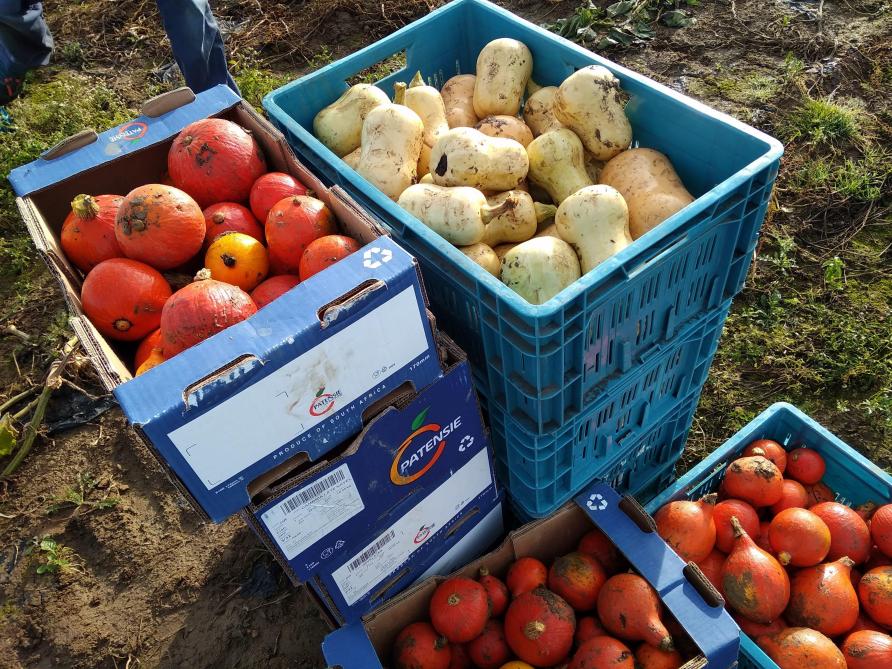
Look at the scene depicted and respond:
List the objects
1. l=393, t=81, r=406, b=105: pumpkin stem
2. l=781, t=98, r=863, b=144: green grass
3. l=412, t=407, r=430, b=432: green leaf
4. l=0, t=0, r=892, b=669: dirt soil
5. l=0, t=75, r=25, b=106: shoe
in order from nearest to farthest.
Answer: l=412, t=407, r=430, b=432: green leaf < l=393, t=81, r=406, b=105: pumpkin stem < l=0, t=0, r=892, b=669: dirt soil < l=781, t=98, r=863, b=144: green grass < l=0, t=75, r=25, b=106: shoe

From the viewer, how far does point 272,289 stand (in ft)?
6.01

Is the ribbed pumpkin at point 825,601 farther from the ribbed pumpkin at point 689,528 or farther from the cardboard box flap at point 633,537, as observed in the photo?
the cardboard box flap at point 633,537

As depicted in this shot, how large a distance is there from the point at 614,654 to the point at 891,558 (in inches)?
42.6

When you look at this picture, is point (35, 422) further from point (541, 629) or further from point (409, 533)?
point (541, 629)

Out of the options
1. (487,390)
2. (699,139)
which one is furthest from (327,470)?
(699,139)

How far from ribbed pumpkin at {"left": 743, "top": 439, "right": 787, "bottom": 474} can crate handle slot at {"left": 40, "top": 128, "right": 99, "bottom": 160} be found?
2.56 metres

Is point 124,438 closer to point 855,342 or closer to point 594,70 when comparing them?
point 594,70

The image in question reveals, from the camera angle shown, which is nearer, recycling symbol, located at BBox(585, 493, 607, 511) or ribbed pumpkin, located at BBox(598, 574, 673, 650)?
ribbed pumpkin, located at BBox(598, 574, 673, 650)

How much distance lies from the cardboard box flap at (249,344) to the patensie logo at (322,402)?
7.2 inches

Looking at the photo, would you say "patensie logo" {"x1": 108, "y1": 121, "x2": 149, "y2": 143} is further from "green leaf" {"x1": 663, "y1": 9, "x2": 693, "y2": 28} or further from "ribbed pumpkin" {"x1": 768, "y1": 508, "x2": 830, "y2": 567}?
"green leaf" {"x1": 663, "y1": 9, "x2": 693, "y2": 28}

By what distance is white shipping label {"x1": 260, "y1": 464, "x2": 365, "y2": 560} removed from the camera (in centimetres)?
167

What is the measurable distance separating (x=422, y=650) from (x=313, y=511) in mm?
713

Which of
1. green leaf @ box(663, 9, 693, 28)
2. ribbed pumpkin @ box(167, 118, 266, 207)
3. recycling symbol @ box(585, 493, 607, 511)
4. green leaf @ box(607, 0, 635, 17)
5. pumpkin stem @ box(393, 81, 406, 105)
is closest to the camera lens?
ribbed pumpkin @ box(167, 118, 266, 207)

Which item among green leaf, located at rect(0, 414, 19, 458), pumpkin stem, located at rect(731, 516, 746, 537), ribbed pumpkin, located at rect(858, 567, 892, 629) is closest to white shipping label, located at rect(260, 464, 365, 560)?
pumpkin stem, located at rect(731, 516, 746, 537)
